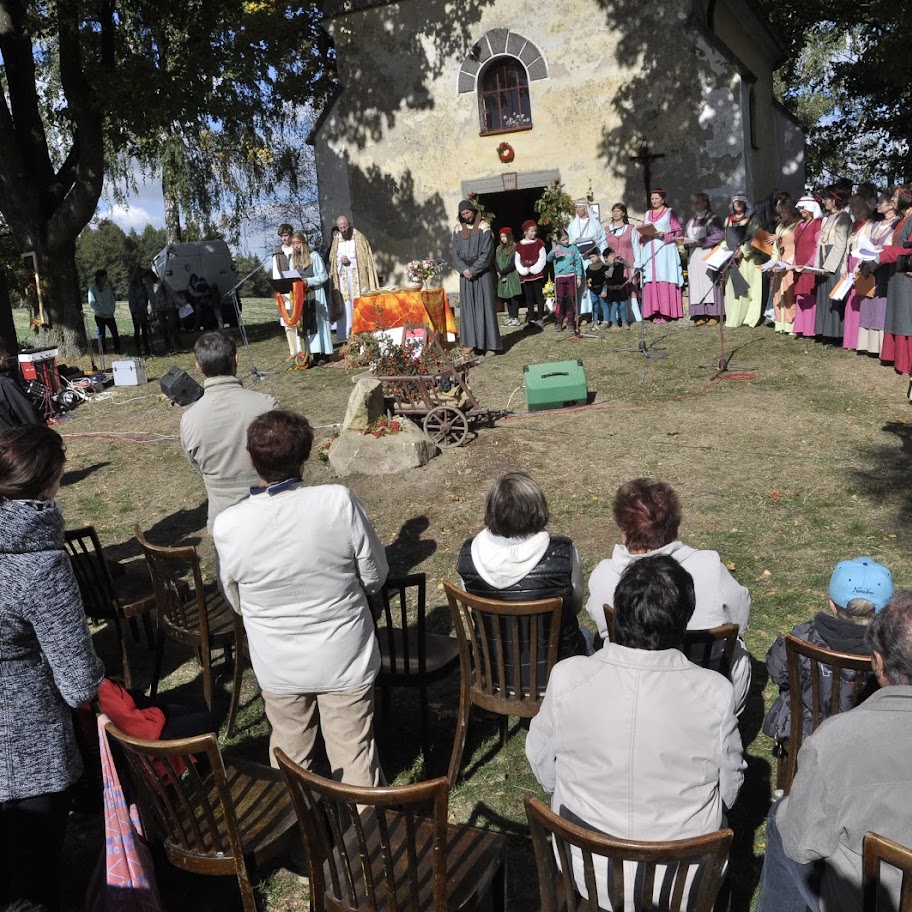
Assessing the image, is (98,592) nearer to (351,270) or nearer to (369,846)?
(369,846)

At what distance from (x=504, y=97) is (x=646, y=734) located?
1511cm

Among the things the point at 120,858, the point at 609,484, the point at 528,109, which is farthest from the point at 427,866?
the point at 528,109

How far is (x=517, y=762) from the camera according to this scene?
396 centimetres

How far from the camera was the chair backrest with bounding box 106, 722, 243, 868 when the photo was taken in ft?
8.38

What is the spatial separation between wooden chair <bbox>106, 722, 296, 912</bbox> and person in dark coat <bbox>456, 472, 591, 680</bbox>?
3.57 ft

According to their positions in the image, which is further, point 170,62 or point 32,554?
point 170,62

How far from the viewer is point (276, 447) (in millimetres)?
3121

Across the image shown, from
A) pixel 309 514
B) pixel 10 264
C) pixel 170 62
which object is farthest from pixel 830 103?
pixel 309 514

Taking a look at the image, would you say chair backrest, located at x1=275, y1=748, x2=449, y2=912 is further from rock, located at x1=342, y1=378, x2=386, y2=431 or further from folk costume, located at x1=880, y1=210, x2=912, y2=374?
folk costume, located at x1=880, y1=210, x2=912, y2=374

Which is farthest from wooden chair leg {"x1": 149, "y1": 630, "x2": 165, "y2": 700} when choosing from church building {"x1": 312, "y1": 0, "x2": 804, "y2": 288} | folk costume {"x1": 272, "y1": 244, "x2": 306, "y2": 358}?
church building {"x1": 312, "y1": 0, "x2": 804, "y2": 288}

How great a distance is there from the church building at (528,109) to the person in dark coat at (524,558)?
12.4 metres

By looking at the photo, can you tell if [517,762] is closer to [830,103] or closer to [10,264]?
[10,264]

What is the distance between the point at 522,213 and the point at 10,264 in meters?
10.2

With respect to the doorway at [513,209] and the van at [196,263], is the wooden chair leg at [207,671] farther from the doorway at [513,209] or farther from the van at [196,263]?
the van at [196,263]
